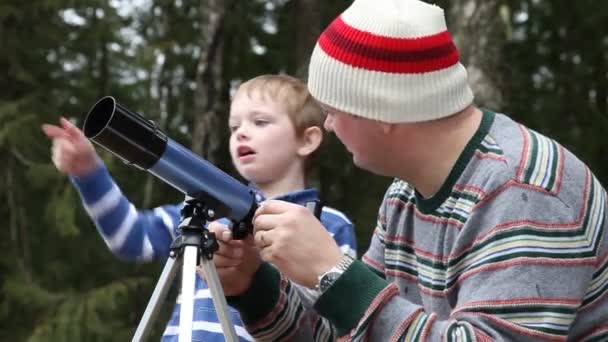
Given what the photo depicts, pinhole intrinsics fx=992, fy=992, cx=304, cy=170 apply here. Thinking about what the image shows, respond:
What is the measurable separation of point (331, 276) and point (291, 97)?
4.01 feet

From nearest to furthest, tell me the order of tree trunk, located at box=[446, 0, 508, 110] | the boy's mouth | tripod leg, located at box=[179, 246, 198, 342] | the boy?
tripod leg, located at box=[179, 246, 198, 342], the boy, the boy's mouth, tree trunk, located at box=[446, 0, 508, 110]

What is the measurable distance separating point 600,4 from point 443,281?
5.76 metres

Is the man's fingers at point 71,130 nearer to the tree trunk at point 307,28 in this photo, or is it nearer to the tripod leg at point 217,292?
the tripod leg at point 217,292

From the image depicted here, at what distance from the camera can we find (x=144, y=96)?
25.4ft

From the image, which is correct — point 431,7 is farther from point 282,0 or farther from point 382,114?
point 282,0

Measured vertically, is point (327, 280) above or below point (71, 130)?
below

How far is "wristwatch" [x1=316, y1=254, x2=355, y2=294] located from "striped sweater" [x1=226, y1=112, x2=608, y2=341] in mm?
12

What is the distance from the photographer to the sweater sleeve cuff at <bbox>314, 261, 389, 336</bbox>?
1.67m

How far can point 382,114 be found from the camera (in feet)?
5.74

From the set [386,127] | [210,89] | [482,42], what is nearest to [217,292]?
[386,127]

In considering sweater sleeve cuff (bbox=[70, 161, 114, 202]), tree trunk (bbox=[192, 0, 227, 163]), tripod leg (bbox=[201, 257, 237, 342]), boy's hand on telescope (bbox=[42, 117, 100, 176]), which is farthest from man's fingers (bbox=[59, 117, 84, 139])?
tree trunk (bbox=[192, 0, 227, 163])

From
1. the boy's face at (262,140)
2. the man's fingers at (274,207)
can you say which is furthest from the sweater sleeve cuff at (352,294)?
the boy's face at (262,140)

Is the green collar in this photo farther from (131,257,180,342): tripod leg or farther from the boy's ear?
the boy's ear

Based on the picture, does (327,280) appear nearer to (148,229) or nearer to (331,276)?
(331,276)
